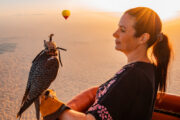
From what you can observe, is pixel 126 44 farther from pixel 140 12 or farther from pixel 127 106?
pixel 127 106

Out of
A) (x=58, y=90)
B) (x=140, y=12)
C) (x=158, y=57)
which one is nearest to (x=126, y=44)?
(x=140, y=12)

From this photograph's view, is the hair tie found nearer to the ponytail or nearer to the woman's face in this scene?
the ponytail

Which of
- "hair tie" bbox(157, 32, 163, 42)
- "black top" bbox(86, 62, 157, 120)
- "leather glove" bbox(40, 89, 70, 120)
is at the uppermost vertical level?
"hair tie" bbox(157, 32, 163, 42)

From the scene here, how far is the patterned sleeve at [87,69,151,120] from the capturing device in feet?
3.82

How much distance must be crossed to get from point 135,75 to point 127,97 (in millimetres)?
162

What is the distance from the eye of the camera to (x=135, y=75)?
122cm

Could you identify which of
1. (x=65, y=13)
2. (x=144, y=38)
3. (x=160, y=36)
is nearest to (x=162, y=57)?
(x=160, y=36)

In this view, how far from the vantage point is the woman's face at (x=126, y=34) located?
54.9 inches

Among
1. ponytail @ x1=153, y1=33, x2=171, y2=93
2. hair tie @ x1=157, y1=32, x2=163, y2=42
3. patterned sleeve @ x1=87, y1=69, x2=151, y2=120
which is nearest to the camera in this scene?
patterned sleeve @ x1=87, y1=69, x2=151, y2=120

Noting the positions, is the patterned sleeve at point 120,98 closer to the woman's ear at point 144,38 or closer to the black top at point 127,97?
the black top at point 127,97

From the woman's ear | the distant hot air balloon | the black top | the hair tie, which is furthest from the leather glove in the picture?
the distant hot air balloon

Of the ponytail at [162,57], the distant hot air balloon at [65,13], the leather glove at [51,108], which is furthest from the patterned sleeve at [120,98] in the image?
the distant hot air balloon at [65,13]

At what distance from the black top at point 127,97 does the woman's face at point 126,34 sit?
238 millimetres

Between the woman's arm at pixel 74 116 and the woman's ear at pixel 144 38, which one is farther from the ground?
the woman's ear at pixel 144 38
